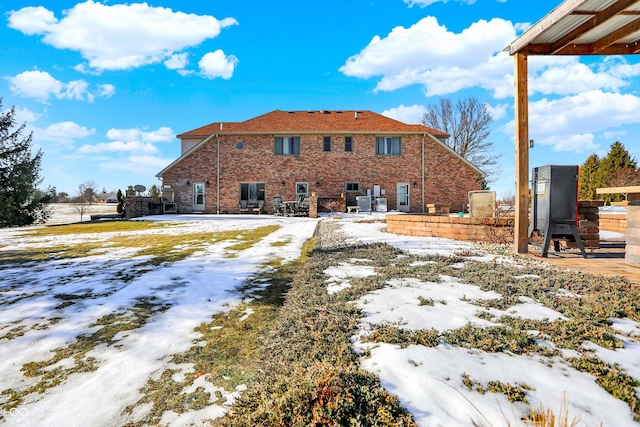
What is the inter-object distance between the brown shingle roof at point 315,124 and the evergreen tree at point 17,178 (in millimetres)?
10717

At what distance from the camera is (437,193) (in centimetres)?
2128

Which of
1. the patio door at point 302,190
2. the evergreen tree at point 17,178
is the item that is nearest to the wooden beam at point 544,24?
the evergreen tree at point 17,178

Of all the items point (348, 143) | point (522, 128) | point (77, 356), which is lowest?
point (77, 356)

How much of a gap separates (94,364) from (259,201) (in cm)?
1948

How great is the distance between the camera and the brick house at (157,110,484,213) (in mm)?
21234

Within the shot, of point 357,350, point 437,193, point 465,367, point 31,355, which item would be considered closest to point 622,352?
point 465,367

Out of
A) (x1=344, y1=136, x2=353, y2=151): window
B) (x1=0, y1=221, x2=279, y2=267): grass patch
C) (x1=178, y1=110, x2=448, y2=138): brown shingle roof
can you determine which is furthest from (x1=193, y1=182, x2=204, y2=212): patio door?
(x1=0, y1=221, x2=279, y2=267): grass patch

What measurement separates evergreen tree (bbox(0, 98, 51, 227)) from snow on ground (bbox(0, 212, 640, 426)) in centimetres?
871

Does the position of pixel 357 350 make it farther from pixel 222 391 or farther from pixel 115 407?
pixel 115 407

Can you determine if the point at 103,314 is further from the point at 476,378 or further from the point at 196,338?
the point at 476,378

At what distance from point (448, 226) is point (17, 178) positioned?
1408 cm

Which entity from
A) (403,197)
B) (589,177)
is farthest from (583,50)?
(589,177)

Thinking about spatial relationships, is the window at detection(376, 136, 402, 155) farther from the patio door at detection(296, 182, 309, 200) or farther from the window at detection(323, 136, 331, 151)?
the patio door at detection(296, 182, 309, 200)

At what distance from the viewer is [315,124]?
22312 mm
